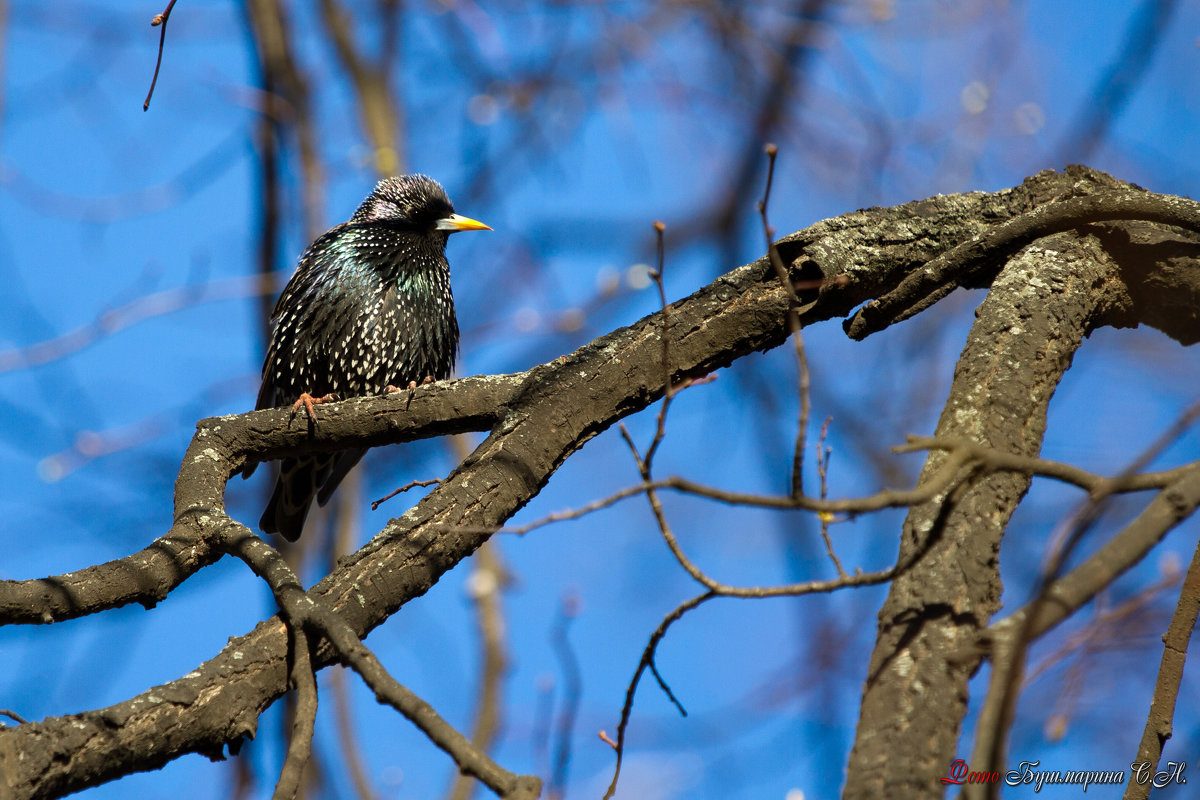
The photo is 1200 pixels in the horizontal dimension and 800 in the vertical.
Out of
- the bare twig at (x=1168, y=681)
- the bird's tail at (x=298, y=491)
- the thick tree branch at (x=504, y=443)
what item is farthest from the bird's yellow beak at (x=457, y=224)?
the bare twig at (x=1168, y=681)

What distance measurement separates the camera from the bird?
4.70 meters

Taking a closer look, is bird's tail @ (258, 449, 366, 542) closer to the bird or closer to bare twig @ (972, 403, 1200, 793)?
the bird

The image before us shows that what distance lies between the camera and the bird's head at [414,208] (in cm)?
522

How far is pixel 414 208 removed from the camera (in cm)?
526

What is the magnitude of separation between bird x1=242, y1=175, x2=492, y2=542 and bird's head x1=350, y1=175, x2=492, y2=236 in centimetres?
12

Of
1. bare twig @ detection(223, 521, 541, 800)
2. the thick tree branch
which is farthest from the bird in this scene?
bare twig @ detection(223, 521, 541, 800)

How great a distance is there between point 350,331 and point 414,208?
0.92 metres

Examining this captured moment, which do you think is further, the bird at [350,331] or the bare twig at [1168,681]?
the bird at [350,331]

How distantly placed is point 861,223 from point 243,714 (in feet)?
6.91

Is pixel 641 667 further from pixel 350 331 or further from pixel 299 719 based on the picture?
pixel 350 331

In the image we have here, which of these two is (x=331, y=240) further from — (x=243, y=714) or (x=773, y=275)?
(x=243, y=714)

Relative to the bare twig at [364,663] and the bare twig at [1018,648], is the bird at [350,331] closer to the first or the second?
the bare twig at [364,663]

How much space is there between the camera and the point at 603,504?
5.43 feet

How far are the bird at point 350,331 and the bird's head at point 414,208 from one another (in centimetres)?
12
